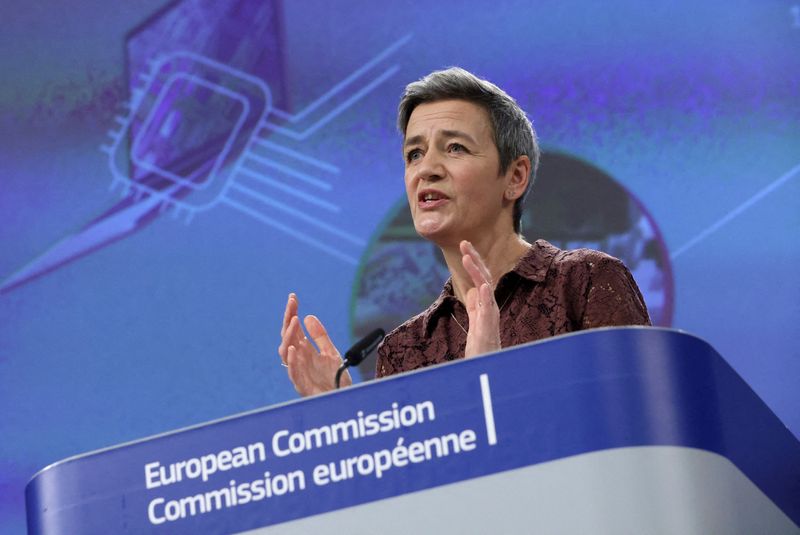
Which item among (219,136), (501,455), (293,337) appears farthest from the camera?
(219,136)

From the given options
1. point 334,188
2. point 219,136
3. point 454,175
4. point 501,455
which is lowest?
point 501,455

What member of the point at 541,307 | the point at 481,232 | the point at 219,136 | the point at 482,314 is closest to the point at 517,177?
the point at 481,232

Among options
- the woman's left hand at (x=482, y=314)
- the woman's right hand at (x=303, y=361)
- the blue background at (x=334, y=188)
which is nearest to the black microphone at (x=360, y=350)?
the woman's left hand at (x=482, y=314)

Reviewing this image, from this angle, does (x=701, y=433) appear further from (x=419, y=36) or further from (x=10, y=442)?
(x=10, y=442)

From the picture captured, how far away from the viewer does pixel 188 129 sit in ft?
12.6

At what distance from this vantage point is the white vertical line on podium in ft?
4.49

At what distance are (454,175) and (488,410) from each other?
3.34 feet

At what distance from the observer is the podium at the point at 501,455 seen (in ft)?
4.33

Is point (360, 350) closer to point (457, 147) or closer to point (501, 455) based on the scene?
point (501, 455)

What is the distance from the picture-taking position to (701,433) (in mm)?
1346

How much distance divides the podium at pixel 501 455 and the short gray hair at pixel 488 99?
1.02 m

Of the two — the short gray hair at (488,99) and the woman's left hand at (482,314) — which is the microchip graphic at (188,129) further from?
the woman's left hand at (482,314)

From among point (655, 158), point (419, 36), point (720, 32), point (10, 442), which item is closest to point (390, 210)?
point (419, 36)

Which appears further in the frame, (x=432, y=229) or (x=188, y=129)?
(x=188, y=129)
